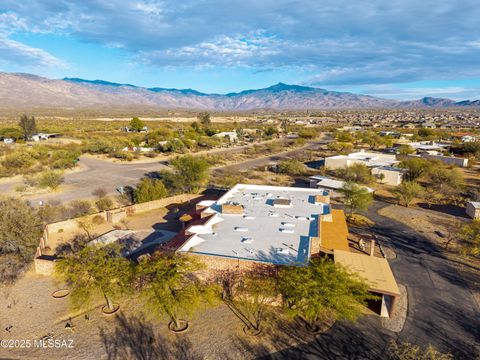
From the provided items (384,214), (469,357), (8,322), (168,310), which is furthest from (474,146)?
(8,322)

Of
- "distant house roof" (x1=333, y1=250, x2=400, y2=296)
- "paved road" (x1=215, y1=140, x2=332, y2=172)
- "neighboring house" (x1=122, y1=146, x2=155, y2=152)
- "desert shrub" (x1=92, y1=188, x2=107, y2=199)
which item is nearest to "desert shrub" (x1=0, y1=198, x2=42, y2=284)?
"desert shrub" (x1=92, y1=188, x2=107, y2=199)

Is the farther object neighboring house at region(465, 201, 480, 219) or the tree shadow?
neighboring house at region(465, 201, 480, 219)

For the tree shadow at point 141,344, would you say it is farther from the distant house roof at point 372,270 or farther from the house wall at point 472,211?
the house wall at point 472,211

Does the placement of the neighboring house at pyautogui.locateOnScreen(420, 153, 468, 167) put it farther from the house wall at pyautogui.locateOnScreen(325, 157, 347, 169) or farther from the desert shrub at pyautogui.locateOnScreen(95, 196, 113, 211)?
the desert shrub at pyautogui.locateOnScreen(95, 196, 113, 211)

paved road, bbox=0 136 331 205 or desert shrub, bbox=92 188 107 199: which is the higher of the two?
desert shrub, bbox=92 188 107 199

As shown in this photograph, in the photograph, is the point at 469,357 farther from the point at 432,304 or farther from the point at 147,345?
the point at 147,345

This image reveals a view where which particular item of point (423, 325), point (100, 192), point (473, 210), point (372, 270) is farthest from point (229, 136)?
point (423, 325)
